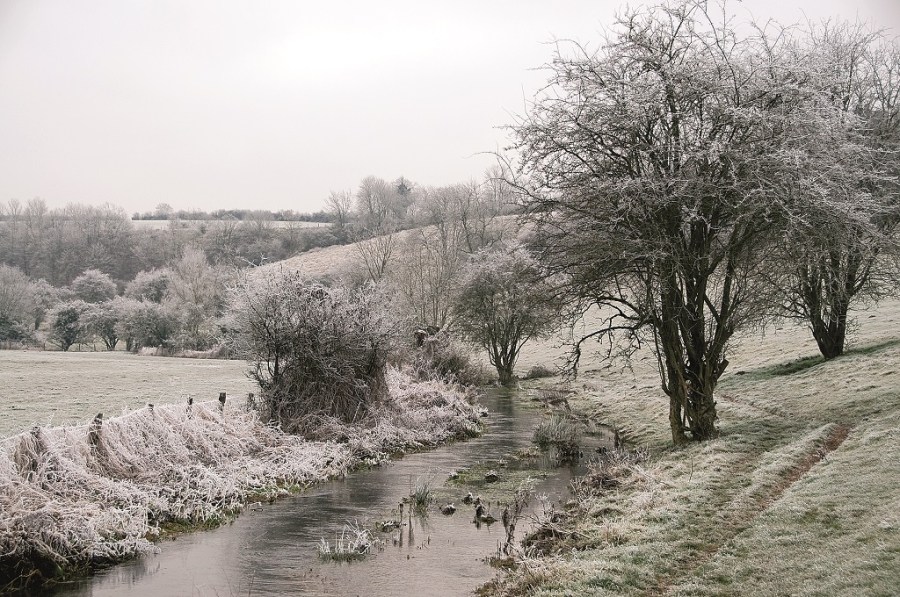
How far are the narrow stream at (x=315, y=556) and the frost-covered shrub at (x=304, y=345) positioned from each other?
15.4 ft

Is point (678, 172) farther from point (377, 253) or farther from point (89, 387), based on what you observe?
point (377, 253)

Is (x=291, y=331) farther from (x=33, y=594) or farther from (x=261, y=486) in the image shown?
(x=33, y=594)

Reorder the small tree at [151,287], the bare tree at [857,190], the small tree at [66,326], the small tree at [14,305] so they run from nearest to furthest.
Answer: the bare tree at [857,190]
the small tree at [14,305]
the small tree at [66,326]
the small tree at [151,287]

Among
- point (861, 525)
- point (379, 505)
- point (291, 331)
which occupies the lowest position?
point (379, 505)

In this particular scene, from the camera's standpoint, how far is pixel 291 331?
19.6 meters

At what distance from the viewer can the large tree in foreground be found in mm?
13781

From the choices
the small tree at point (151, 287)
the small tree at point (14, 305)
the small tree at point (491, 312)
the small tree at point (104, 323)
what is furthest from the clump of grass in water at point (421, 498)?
the small tree at point (151, 287)

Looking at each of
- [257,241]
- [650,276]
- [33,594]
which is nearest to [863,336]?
[650,276]

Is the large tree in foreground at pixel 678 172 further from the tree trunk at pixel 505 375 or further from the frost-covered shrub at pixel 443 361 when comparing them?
the tree trunk at pixel 505 375

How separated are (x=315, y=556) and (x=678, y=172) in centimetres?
1050

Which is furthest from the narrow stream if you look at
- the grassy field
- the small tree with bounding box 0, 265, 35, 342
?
the small tree with bounding box 0, 265, 35, 342

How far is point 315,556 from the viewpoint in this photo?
10273 mm

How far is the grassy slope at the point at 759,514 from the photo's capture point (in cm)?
763

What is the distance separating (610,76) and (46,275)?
9406 cm
